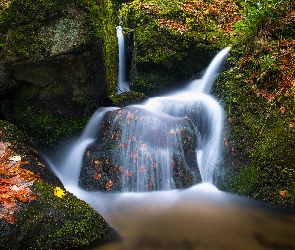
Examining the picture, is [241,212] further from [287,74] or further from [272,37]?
[272,37]

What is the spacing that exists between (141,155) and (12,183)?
2.54 meters

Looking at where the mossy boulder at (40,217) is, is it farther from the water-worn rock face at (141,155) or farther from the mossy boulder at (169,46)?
the mossy boulder at (169,46)

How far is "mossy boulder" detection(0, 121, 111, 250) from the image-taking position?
11.1 ft

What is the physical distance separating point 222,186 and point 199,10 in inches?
271

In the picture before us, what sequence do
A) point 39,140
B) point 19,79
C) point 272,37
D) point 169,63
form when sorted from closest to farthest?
point 272,37, point 19,79, point 39,140, point 169,63

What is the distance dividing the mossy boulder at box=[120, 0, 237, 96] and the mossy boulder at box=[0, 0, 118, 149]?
187 centimetres

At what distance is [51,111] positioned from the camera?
22.4 ft

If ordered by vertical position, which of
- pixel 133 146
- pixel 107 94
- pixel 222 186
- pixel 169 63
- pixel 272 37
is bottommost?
pixel 222 186

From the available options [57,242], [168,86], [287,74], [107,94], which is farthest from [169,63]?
[57,242]

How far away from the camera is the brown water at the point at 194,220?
3590mm

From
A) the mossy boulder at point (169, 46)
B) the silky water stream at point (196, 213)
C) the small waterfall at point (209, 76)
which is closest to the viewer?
the silky water stream at point (196, 213)

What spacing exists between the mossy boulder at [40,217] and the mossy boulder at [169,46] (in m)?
5.63

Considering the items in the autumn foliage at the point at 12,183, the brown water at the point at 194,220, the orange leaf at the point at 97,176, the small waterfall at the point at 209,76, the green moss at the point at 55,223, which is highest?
the small waterfall at the point at 209,76

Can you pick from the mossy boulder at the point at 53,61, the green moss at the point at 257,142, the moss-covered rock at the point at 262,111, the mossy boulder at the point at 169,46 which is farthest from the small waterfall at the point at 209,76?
the mossy boulder at the point at 53,61
